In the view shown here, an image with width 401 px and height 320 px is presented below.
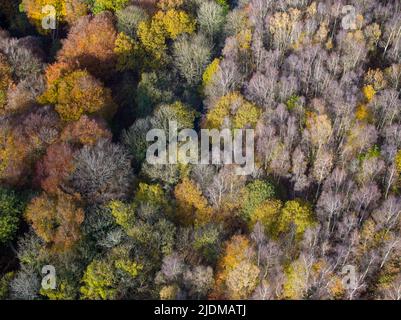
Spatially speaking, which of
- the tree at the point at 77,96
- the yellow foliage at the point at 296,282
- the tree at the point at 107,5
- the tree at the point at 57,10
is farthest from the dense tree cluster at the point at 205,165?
the tree at the point at 57,10

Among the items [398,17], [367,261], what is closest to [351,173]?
[367,261]

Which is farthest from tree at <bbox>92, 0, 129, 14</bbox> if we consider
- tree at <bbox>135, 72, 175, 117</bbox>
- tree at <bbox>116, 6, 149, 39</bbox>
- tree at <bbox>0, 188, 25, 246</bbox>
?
tree at <bbox>0, 188, 25, 246</bbox>

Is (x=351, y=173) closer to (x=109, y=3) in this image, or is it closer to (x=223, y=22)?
(x=223, y=22)

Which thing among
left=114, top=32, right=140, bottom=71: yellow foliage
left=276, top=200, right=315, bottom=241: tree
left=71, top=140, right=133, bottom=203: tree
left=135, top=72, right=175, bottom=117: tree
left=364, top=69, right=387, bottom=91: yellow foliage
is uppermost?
left=114, top=32, right=140, bottom=71: yellow foliage

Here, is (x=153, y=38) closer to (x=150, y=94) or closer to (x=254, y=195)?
(x=150, y=94)

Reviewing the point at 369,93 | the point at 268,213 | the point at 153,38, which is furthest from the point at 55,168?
the point at 369,93

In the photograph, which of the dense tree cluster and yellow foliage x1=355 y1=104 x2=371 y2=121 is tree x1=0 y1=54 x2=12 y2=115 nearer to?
the dense tree cluster

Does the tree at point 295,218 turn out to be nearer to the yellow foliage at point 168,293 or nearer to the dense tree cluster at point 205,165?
the dense tree cluster at point 205,165
